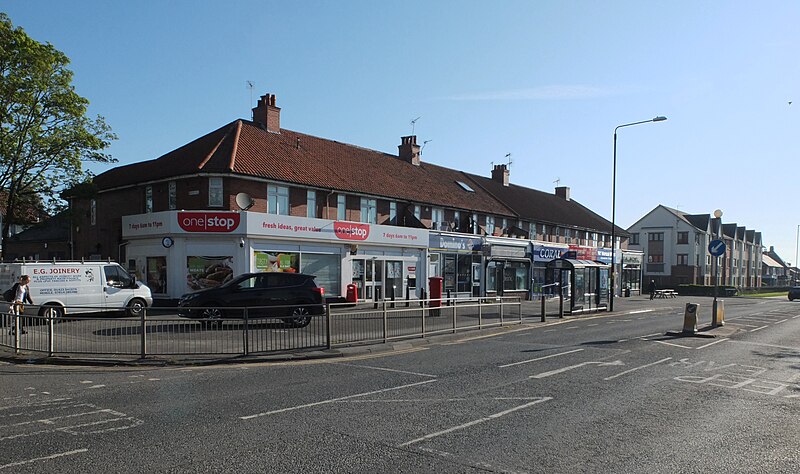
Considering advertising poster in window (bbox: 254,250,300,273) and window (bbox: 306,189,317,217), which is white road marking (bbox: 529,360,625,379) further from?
window (bbox: 306,189,317,217)

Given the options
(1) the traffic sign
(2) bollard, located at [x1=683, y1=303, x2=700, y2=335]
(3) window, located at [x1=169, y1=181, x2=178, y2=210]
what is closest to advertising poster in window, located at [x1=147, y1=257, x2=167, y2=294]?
(3) window, located at [x1=169, y1=181, x2=178, y2=210]

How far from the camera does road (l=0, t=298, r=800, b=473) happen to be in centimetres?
573

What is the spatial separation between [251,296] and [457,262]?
61.9 ft

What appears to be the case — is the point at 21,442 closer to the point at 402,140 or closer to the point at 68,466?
the point at 68,466

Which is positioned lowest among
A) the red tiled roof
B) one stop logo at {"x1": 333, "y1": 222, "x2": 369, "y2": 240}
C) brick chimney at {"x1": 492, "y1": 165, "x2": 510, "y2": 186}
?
one stop logo at {"x1": 333, "y1": 222, "x2": 369, "y2": 240}

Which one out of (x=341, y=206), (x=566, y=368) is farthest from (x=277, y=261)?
(x=566, y=368)

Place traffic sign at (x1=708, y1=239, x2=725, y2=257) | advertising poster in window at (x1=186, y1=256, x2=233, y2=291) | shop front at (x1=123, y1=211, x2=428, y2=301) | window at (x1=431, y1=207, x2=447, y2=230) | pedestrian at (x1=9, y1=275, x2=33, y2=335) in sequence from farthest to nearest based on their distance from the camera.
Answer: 1. window at (x1=431, y1=207, x2=447, y2=230)
2. advertising poster in window at (x1=186, y1=256, x2=233, y2=291)
3. shop front at (x1=123, y1=211, x2=428, y2=301)
4. traffic sign at (x1=708, y1=239, x2=725, y2=257)
5. pedestrian at (x1=9, y1=275, x2=33, y2=335)

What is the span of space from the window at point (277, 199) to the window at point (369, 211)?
4.99 meters

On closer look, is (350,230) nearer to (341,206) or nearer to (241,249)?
(341,206)

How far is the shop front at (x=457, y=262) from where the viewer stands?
33938mm

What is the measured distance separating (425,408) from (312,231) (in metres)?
19.9

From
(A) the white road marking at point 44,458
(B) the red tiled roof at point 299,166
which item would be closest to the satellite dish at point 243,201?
(B) the red tiled roof at point 299,166

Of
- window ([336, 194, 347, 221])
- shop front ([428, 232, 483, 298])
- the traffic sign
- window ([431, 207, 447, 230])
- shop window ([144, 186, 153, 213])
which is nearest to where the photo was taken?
the traffic sign

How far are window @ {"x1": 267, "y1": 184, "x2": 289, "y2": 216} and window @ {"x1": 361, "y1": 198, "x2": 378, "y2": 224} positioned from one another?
4.99 m
